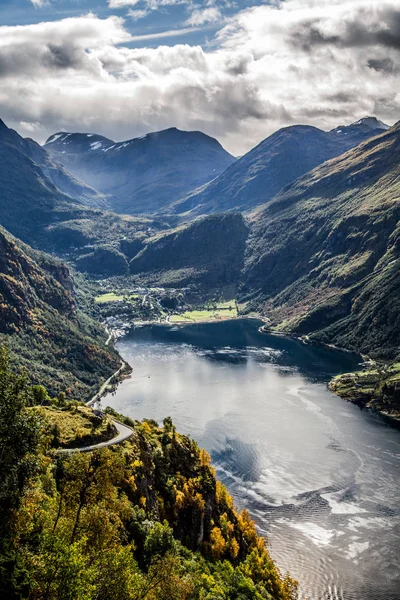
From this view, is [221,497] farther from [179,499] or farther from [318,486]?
[318,486]

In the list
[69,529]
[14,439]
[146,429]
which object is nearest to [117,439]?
[146,429]

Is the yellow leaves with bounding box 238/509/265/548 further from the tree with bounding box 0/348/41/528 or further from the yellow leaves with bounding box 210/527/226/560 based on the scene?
the tree with bounding box 0/348/41/528

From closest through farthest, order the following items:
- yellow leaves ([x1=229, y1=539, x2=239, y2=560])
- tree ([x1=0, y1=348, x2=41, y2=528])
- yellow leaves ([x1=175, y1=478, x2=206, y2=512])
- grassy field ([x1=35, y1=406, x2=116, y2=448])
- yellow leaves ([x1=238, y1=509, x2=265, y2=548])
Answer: tree ([x1=0, y1=348, x2=41, y2=528]) < grassy field ([x1=35, y1=406, x2=116, y2=448]) < yellow leaves ([x1=175, y1=478, x2=206, y2=512]) < yellow leaves ([x1=229, y1=539, x2=239, y2=560]) < yellow leaves ([x1=238, y1=509, x2=265, y2=548])

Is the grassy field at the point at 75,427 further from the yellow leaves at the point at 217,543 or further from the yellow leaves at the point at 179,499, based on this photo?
the yellow leaves at the point at 217,543

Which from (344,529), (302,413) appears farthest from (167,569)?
(302,413)

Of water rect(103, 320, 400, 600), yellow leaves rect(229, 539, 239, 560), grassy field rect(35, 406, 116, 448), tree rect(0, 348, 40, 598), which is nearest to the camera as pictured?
tree rect(0, 348, 40, 598)

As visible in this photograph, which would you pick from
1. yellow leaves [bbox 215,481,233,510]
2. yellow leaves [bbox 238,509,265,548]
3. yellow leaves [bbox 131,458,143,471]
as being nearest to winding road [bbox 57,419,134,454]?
yellow leaves [bbox 131,458,143,471]
